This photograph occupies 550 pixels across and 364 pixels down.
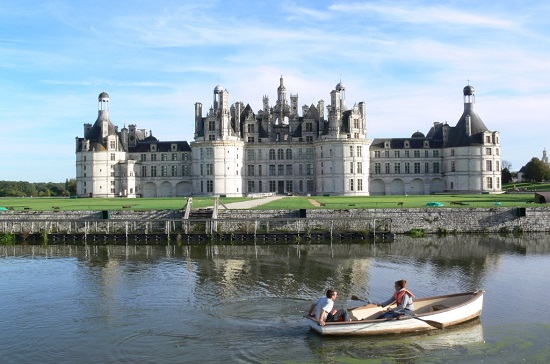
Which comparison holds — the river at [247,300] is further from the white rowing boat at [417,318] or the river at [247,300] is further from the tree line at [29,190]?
the tree line at [29,190]

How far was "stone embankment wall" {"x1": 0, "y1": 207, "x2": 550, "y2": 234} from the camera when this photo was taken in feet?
150

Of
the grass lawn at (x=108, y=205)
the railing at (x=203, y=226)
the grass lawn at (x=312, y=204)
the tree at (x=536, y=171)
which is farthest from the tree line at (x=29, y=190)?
the tree at (x=536, y=171)

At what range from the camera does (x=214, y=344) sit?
17.2m

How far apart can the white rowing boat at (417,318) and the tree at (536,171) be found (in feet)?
306

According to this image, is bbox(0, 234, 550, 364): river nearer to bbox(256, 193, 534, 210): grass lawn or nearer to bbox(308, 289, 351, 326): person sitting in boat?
bbox(308, 289, 351, 326): person sitting in boat

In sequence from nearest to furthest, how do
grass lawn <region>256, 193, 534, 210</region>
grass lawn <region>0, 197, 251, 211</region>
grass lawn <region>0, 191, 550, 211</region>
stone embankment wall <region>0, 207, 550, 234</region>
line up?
stone embankment wall <region>0, 207, 550, 234</region>
grass lawn <region>256, 193, 534, 210</region>
grass lawn <region>0, 191, 550, 211</region>
grass lawn <region>0, 197, 251, 211</region>

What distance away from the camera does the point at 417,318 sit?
17875mm

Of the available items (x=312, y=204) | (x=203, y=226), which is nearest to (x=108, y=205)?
(x=203, y=226)

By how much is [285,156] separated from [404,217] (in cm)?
3979

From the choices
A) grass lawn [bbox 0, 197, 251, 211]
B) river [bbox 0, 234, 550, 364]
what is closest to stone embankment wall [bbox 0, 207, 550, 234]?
grass lawn [bbox 0, 197, 251, 211]

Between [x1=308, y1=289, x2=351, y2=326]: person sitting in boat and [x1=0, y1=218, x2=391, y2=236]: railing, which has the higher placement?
[x1=0, y1=218, x2=391, y2=236]: railing

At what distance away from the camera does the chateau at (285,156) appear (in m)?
79.9

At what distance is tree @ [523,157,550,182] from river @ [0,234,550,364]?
2787 inches

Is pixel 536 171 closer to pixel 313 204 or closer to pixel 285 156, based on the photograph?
pixel 285 156
